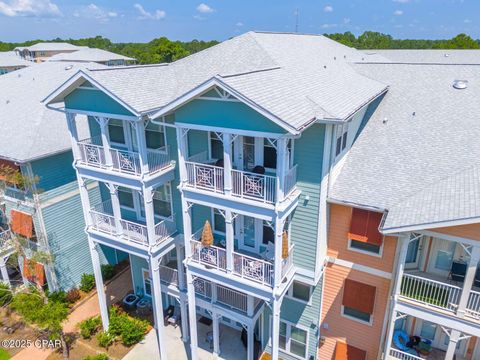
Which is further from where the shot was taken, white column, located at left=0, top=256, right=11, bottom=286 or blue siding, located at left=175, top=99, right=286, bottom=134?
white column, located at left=0, top=256, right=11, bottom=286

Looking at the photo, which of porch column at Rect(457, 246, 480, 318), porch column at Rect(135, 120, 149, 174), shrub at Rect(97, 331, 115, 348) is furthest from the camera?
shrub at Rect(97, 331, 115, 348)

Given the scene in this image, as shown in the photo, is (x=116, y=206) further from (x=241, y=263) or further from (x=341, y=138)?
(x=341, y=138)

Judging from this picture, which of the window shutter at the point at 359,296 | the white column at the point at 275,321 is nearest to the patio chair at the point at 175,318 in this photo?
the white column at the point at 275,321

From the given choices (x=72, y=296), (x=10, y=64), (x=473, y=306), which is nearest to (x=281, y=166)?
(x=473, y=306)

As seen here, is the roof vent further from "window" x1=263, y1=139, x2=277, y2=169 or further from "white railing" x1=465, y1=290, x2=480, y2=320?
"window" x1=263, y1=139, x2=277, y2=169

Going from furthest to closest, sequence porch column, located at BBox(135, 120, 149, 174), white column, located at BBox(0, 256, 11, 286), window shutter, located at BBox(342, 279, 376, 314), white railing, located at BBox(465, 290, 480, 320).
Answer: white column, located at BBox(0, 256, 11, 286), porch column, located at BBox(135, 120, 149, 174), window shutter, located at BBox(342, 279, 376, 314), white railing, located at BBox(465, 290, 480, 320)

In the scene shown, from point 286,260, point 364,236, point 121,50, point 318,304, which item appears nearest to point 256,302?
point 318,304

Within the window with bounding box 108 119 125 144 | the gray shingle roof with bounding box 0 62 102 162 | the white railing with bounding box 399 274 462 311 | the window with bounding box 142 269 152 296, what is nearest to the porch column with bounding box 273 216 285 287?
the white railing with bounding box 399 274 462 311
